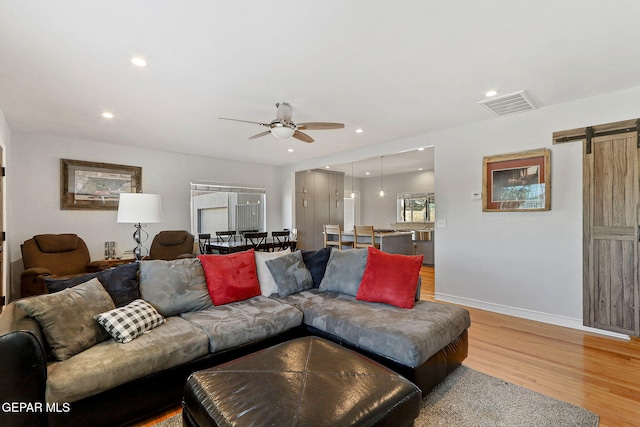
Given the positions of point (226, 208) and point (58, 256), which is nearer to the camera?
point (58, 256)

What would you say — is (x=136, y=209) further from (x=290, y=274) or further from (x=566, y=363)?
(x=566, y=363)

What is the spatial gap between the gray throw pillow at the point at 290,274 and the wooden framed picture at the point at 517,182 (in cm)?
250

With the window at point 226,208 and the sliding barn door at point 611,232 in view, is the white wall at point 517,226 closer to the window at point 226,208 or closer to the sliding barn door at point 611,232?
the sliding barn door at point 611,232

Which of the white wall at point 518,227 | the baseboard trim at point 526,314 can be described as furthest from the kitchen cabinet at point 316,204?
the baseboard trim at point 526,314

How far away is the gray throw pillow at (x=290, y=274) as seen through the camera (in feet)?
9.79

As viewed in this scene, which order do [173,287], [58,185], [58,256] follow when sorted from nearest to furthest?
1. [173,287]
2. [58,256]
3. [58,185]

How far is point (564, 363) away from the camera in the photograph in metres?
2.47

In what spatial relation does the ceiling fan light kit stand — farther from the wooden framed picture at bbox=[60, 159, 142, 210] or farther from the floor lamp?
the wooden framed picture at bbox=[60, 159, 142, 210]

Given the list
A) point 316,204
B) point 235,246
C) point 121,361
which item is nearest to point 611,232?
point 121,361

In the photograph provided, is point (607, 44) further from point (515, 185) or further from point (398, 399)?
point (398, 399)

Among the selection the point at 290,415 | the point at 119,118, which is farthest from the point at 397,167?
the point at 290,415

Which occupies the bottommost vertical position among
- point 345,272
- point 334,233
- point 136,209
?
point 345,272

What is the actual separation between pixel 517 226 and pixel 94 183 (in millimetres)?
6238

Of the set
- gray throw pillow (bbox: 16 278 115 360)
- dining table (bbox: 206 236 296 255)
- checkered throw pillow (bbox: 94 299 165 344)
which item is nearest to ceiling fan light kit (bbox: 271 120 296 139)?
checkered throw pillow (bbox: 94 299 165 344)
